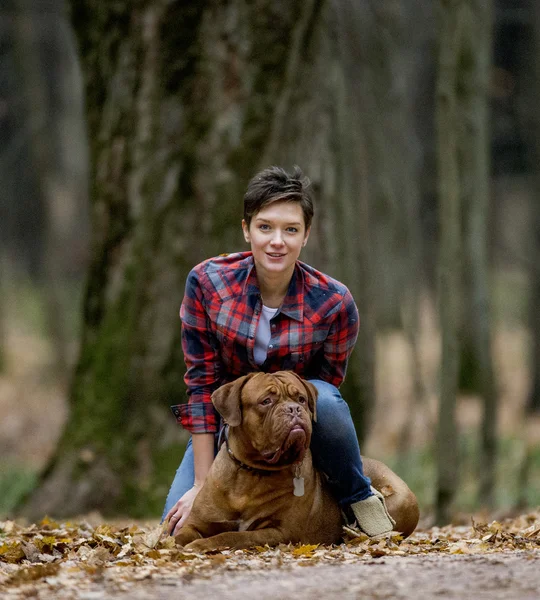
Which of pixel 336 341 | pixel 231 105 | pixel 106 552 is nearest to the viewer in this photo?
pixel 106 552

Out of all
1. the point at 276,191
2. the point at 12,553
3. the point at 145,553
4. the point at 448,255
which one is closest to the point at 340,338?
the point at 276,191

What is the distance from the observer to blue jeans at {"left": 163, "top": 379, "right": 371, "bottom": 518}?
501 cm

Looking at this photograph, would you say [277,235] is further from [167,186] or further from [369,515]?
[167,186]

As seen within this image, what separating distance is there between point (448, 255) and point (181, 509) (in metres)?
2.93

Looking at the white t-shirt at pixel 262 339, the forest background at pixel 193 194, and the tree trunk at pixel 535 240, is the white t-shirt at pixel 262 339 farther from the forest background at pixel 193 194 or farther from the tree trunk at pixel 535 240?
the tree trunk at pixel 535 240

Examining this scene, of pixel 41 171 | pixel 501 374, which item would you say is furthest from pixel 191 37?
pixel 501 374

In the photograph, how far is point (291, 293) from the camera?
16.9 ft

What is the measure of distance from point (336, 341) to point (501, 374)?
1497cm

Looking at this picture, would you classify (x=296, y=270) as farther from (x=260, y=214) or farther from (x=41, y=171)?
(x=41, y=171)

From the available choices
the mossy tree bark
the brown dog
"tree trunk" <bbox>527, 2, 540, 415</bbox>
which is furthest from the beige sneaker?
"tree trunk" <bbox>527, 2, 540, 415</bbox>

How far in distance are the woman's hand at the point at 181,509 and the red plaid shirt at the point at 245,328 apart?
1.06 ft

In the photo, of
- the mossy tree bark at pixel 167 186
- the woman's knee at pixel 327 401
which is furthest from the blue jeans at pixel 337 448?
the mossy tree bark at pixel 167 186

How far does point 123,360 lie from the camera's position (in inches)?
303

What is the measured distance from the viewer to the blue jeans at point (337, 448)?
5008 millimetres
